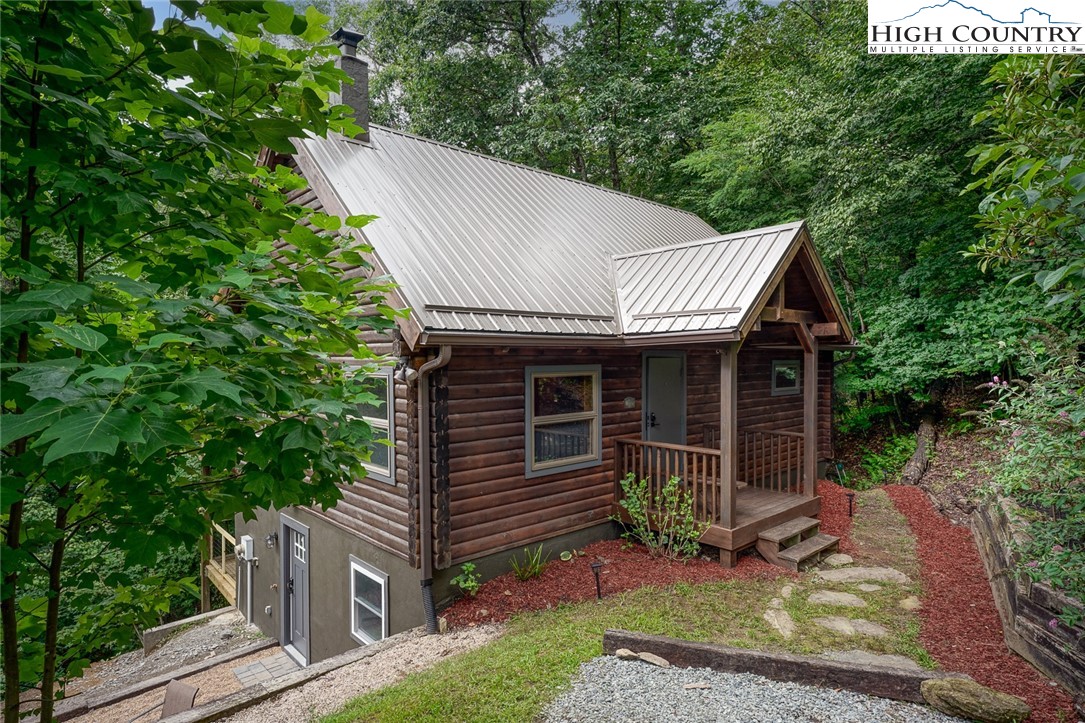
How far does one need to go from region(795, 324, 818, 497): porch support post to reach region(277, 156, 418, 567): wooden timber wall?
5516mm

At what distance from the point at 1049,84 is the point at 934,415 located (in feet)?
37.8

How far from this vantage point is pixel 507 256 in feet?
25.1

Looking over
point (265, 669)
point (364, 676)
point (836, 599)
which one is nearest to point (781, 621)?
point (836, 599)

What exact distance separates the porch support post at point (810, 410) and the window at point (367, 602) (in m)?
6.11

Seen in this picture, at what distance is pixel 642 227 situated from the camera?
11.1 m

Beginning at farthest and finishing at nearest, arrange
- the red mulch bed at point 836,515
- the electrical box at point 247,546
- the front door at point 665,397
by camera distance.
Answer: the electrical box at point 247,546 < the front door at point 665,397 < the red mulch bed at point 836,515

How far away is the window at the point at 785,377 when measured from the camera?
11.4m

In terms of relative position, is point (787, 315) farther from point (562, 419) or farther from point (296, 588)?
point (296, 588)

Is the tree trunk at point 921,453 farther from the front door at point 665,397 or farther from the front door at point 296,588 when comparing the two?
the front door at point 296,588

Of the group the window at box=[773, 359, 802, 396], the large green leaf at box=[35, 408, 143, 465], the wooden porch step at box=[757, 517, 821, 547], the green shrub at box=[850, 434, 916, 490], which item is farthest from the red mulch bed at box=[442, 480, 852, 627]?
the green shrub at box=[850, 434, 916, 490]

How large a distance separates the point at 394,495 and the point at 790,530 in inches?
201

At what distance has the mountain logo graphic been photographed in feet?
16.5

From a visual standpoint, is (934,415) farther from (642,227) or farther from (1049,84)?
(1049,84)

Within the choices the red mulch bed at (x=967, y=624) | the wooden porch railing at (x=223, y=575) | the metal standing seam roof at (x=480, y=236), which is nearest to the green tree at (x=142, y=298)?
the metal standing seam roof at (x=480, y=236)
